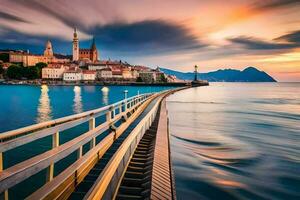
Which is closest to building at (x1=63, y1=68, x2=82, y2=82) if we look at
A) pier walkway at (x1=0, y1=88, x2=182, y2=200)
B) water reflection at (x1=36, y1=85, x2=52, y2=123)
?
water reflection at (x1=36, y1=85, x2=52, y2=123)

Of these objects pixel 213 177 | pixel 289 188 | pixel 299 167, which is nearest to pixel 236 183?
pixel 213 177

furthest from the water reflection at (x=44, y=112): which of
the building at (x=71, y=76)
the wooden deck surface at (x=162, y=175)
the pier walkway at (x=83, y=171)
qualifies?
the building at (x=71, y=76)

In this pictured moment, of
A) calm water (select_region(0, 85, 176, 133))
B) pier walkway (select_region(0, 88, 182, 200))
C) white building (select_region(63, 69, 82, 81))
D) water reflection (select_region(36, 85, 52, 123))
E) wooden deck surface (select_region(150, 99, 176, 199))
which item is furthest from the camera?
white building (select_region(63, 69, 82, 81))

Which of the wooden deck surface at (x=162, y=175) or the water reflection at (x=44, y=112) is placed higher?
the wooden deck surface at (x=162, y=175)

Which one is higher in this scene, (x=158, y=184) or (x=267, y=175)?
(x=158, y=184)

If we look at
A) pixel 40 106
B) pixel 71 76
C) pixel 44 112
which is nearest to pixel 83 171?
pixel 44 112

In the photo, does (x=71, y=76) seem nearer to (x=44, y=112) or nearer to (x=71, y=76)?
(x=71, y=76)

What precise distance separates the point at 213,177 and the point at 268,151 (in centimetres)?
678

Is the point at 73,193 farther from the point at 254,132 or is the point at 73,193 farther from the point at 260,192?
the point at 254,132

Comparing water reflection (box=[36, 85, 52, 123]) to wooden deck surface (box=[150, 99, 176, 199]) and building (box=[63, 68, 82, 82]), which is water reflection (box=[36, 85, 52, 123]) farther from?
building (box=[63, 68, 82, 82])

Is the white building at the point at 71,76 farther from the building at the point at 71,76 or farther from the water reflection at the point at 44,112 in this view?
the water reflection at the point at 44,112

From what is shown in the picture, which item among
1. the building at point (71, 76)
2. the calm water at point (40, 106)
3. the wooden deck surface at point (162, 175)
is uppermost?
the building at point (71, 76)

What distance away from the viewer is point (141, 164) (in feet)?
26.1

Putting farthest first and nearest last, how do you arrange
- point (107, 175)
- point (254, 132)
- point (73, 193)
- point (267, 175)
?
point (254, 132)
point (267, 175)
point (73, 193)
point (107, 175)
